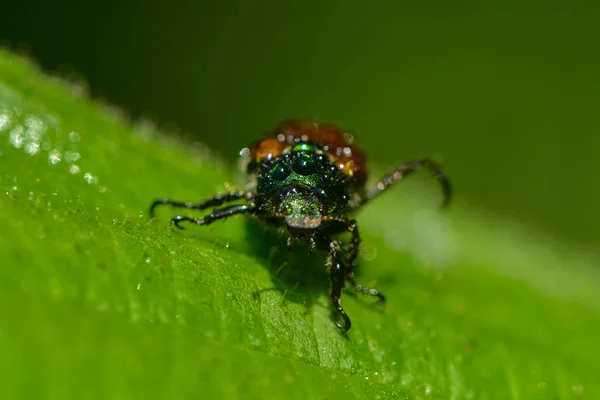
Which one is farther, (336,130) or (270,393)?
(336,130)

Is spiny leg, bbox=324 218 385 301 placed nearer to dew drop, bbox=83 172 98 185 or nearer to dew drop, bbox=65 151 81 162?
dew drop, bbox=83 172 98 185

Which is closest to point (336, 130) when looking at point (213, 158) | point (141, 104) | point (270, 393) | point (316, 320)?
point (213, 158)

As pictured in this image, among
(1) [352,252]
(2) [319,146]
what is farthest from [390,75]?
(1) [352,252]

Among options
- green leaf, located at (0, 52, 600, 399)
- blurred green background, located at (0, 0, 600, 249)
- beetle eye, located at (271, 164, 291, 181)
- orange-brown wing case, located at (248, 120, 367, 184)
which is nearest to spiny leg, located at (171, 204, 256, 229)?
green leaf, located at (0, 52, 600, 399)

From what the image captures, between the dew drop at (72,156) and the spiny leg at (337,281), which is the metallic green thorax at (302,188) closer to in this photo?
the spiny leg at (337,281)

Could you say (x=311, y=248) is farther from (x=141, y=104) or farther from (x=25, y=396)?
(x=141, y=104)

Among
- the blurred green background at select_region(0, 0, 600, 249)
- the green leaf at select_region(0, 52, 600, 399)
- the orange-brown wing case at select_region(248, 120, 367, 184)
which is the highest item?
the blurred green background at select_region(0, 0, 600, 249)
